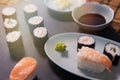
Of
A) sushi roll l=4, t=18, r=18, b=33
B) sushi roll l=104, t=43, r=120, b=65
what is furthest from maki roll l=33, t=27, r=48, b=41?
sushi roll l=104, t=43, r=120, b=65

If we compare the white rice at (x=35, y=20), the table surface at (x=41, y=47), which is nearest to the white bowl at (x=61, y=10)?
the table surface at (x=41, y=47)

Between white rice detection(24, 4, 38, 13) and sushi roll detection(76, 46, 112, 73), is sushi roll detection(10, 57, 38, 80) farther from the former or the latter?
white rice detection(24, 4, 38, 13)

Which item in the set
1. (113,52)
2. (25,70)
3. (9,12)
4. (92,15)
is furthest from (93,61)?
(9,12)

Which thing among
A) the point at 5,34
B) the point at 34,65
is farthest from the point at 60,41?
the point at 5,34

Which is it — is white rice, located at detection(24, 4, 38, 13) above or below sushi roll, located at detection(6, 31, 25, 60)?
above

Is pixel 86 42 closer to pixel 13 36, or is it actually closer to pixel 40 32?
pixel 40 32

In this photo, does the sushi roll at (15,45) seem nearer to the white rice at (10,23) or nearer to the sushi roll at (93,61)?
the white rice at (10,23)

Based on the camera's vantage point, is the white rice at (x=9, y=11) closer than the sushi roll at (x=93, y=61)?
No
